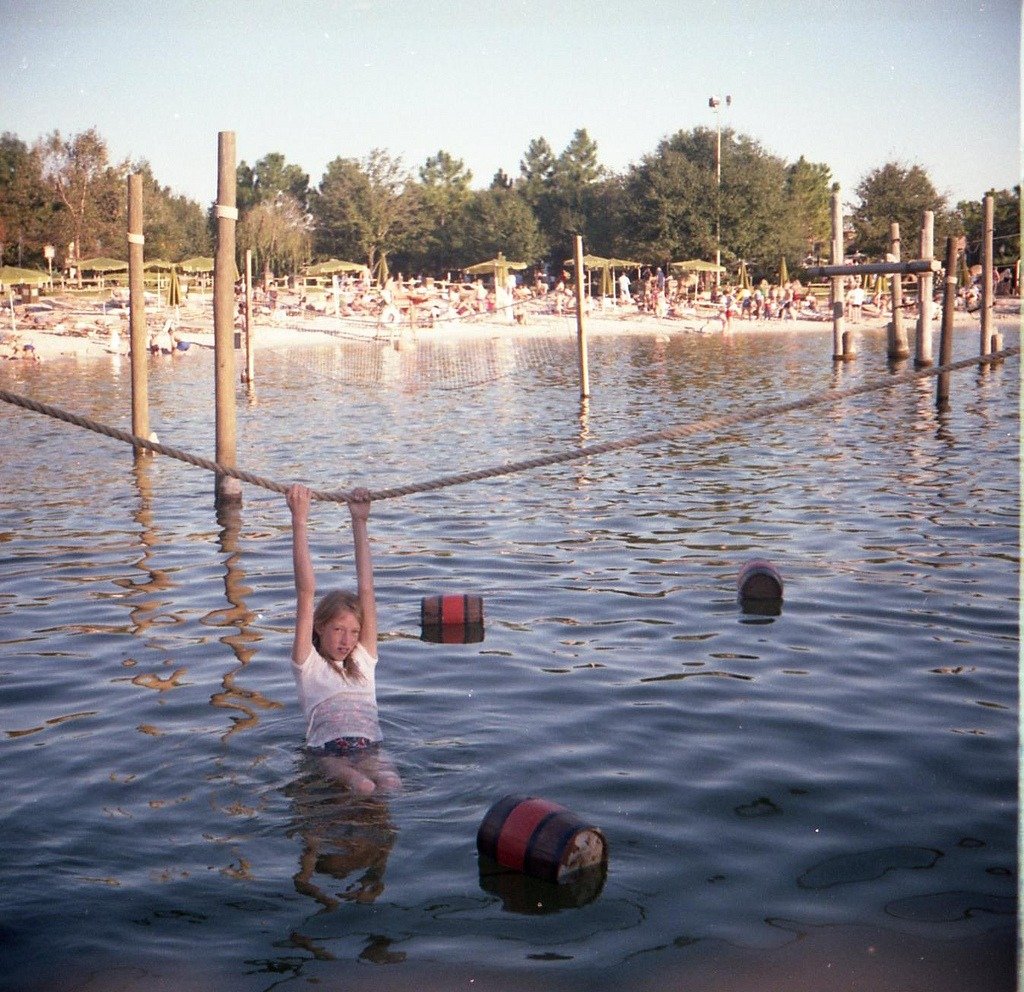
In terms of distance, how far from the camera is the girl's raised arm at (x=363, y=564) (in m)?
6.24

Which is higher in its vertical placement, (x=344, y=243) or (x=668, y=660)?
(x=344, y=243)

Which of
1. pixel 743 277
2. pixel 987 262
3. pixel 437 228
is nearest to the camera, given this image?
pixel 987 262

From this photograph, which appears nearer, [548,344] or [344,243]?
[548,344]

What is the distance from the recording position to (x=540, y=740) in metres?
7.14

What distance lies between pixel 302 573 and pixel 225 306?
24.0 feet

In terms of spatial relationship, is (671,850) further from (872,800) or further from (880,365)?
(880,365)

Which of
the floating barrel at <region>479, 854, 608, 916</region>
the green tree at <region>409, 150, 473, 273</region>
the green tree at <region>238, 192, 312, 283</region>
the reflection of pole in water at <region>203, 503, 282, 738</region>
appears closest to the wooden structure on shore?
the reflection of pole in water at <region>203, 503, 282, 738</region>

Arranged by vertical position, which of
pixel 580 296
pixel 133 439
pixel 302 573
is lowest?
pixel 302 573

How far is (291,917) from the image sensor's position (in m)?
5.16

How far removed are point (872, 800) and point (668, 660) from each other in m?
2.53

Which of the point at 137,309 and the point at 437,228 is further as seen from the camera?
the point at 437,228

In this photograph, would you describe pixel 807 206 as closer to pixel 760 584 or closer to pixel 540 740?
pixel 760 584

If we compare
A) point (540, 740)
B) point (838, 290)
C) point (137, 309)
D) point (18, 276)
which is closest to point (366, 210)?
point (18, 276)

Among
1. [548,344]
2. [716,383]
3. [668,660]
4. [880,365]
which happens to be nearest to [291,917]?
[668,660]
